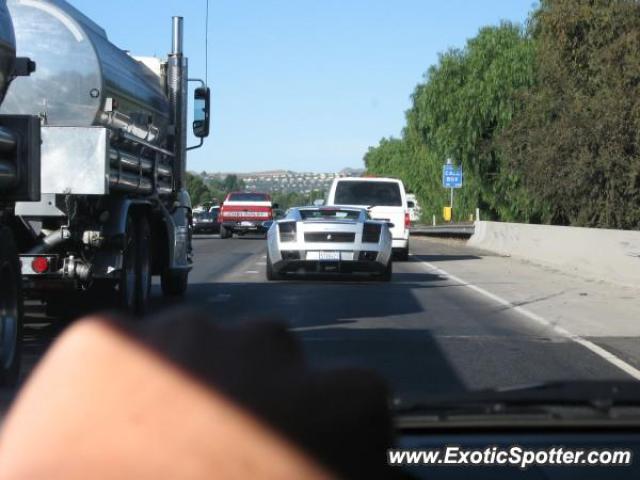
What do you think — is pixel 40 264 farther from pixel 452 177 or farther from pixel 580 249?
pixel 452 177

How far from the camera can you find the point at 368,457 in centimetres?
111

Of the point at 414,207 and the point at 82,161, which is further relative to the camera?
the point at 414,207

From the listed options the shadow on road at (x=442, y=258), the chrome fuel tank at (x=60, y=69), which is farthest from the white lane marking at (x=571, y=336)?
the shadow on road at (x=442, y=258)

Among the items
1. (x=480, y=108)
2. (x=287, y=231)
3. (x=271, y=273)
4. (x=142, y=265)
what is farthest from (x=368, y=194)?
(x=480, y=108)

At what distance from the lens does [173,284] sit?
52.6ft

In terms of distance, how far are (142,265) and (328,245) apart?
265 inches

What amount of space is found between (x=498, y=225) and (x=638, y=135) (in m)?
6.21

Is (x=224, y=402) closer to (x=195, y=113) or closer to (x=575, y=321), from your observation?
(x=575, y=321)

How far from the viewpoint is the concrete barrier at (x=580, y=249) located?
21234mm

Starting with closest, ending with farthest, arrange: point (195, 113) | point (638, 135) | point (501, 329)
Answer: point (501, 329)
point (195, 113)
point (638, 135)

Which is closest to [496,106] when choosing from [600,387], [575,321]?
[575,321]

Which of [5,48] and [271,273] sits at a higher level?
[5,48]

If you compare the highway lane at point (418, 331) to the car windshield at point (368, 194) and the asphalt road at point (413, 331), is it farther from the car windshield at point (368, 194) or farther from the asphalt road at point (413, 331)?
the car windshield at point (368, 194)

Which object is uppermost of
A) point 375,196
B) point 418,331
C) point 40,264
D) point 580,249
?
point 375,196
